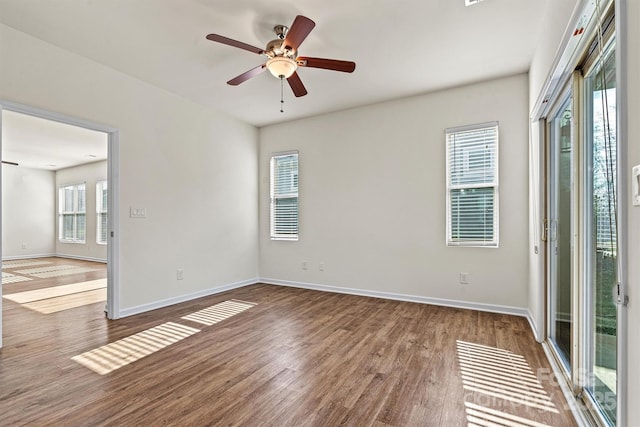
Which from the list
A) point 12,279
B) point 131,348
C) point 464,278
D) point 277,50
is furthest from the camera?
point 12,279

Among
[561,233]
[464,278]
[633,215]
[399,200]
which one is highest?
[399,200]

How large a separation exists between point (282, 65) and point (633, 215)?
2.48m

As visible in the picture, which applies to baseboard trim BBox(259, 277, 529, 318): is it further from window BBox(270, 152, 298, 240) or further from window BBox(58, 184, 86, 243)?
window BBox(58, 184, 86, 243)

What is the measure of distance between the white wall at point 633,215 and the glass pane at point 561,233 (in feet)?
4.11

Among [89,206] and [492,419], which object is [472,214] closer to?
[492,419]

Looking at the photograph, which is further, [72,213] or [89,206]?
[72,213]

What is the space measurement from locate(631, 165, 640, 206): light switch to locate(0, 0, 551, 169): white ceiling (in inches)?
80.8

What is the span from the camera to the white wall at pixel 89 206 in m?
8.15

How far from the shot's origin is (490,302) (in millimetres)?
3648

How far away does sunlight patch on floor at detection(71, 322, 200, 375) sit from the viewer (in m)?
2.41

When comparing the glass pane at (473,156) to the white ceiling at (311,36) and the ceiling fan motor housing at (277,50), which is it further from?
the ceiling fan motor housing at (277,50)

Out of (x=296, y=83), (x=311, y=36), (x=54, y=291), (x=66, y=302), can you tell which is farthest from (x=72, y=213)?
(x=311, y=36)

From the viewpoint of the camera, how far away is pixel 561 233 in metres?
2.41

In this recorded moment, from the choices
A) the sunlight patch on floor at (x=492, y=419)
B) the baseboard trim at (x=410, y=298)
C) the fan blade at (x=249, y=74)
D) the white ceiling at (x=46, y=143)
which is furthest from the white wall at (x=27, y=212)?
the sunlight patch on floor at (x=492, y=419)
